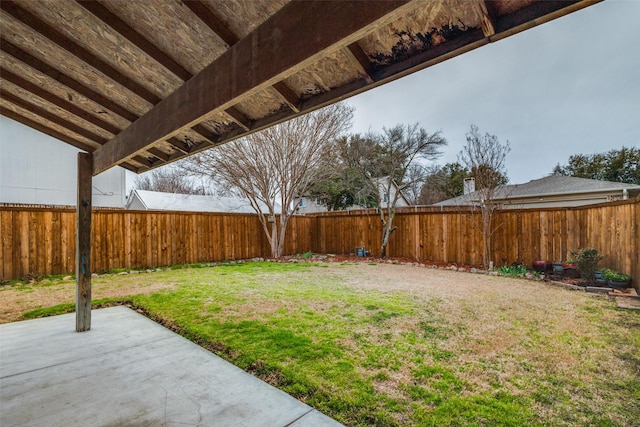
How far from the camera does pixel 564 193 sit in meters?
9.59

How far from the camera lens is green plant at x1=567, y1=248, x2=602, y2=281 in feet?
16.7

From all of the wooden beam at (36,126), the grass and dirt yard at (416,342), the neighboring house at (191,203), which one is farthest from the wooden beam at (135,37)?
the neighboring house at (191,203)

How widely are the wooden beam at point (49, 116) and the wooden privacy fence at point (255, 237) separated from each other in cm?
457

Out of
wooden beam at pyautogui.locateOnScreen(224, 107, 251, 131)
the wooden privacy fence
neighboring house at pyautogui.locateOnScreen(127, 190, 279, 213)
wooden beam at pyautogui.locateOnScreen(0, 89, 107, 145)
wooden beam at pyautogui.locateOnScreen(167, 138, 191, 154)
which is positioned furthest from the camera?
neighboring house at pyautogui.locateOnScreen(127, 190, 279, 213)

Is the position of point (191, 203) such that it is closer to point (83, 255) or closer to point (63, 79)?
point (83, 255)

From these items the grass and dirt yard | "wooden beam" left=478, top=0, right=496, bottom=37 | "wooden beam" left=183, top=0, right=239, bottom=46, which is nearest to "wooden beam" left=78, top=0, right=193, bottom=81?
"wooden beam" left=183, top=0, right=239, bottom=46

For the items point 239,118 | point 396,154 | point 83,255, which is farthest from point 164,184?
→ point 239,118

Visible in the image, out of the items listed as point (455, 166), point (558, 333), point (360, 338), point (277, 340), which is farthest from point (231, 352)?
point (455, 166)

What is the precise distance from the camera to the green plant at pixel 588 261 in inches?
200

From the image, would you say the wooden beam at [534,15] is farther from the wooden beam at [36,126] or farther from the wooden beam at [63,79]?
the wooden beam at [36,126]

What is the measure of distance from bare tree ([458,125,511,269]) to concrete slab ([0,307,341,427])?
22.1 feet

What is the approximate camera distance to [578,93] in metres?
10.7

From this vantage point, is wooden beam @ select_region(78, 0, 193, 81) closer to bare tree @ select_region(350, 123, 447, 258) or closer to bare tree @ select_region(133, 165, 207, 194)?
bare tree @ select_region(350, 123, 447, 258)

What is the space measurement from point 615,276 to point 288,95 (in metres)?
5.88
